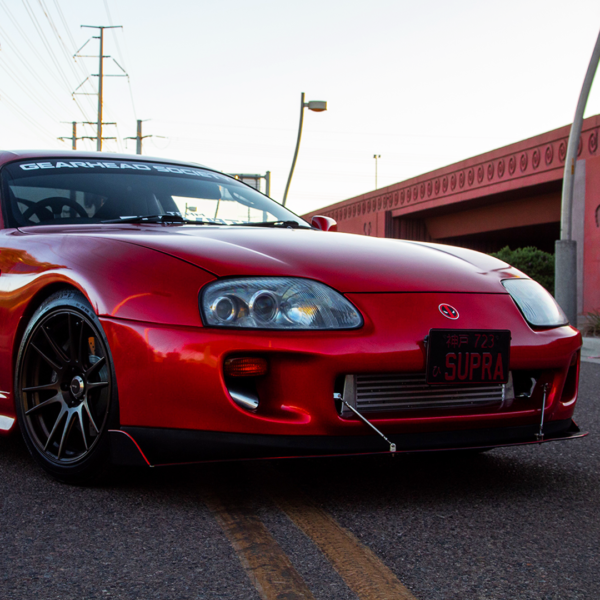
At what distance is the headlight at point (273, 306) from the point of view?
2.47 m

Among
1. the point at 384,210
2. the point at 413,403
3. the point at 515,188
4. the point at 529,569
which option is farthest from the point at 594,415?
the point at 384,210

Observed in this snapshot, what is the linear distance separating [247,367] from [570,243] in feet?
31.3

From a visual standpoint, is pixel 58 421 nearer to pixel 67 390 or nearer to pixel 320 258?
pixel 67 390

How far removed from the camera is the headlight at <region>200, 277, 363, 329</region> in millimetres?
2469

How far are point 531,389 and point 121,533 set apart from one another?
1.48 meters

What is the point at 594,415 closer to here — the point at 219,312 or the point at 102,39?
the point at 219,312

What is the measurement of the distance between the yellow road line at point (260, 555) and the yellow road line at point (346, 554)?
0.12 metres

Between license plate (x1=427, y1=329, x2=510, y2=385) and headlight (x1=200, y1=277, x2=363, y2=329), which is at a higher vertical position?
headlight (x1=200, y1=277, x2=363, y2=329)

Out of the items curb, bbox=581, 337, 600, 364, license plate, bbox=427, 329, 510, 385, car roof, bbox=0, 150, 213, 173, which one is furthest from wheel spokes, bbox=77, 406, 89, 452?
curb, bbox=581, 337, 600, 364

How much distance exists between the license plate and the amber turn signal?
1.73 ft

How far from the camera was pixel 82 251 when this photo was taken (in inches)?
112

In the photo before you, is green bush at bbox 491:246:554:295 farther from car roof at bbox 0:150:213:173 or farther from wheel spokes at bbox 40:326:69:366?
wheel spokes at bbox 40:326:69:366

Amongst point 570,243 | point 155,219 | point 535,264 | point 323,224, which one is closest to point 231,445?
point 155,219

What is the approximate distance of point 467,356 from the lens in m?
2.59
